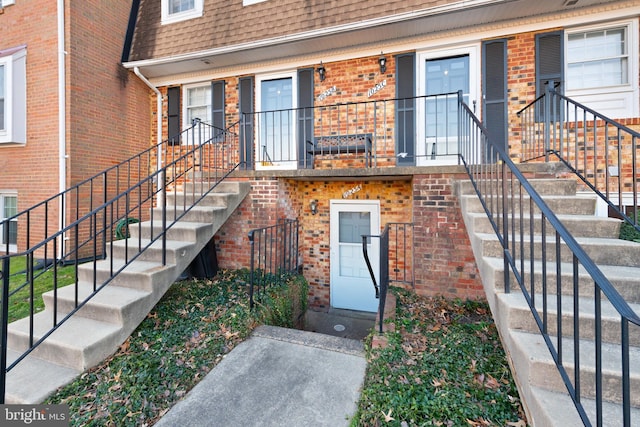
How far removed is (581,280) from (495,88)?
372cm

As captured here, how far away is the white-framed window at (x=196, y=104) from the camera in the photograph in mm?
6625

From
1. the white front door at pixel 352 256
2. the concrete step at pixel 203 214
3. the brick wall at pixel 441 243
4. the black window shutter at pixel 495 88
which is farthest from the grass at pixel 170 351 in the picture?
the black window shutter at pixel 495 88

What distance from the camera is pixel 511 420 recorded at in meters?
2.00

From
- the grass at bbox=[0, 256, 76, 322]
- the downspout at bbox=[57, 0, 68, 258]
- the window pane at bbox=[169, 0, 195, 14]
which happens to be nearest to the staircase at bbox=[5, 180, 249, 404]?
the grass at bbox=[0, 256, 76, 322]

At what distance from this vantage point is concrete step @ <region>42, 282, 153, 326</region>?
297 centimetres

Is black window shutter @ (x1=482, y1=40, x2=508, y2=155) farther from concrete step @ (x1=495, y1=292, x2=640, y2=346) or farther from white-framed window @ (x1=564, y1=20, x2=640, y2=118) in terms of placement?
concrete step @ (x1=495, y1=292, x2=640, y2=346)

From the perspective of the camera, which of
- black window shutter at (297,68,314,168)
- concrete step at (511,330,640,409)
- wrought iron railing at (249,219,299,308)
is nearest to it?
concrete step at (511,330,640,409)

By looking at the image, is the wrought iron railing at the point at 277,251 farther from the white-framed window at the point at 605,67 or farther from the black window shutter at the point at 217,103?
the white-framed window at the point at 605,67

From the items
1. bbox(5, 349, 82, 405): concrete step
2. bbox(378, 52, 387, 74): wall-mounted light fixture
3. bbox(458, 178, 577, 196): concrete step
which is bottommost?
bbox(5, 349, 82, 405): concrete step

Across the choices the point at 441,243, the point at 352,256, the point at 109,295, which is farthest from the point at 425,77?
the point at 109,295

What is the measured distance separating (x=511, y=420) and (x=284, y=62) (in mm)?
6123

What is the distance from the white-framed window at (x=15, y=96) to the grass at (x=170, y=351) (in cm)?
502

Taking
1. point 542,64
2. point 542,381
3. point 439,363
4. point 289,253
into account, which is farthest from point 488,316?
point 542,64

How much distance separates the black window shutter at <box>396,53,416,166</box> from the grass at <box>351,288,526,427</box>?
112 inches
